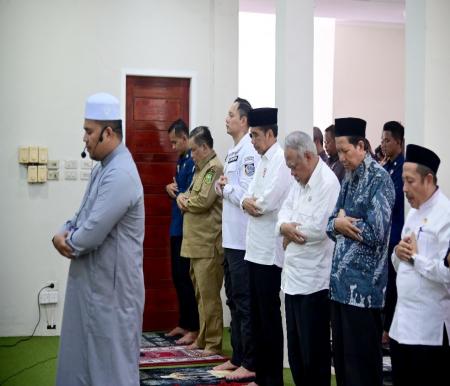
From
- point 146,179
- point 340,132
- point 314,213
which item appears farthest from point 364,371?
point 146,179

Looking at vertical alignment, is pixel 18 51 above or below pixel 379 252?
above

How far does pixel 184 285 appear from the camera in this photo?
6594mm

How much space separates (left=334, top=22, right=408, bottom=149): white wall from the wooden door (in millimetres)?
3413

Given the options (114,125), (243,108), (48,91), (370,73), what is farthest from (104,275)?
(370,73)

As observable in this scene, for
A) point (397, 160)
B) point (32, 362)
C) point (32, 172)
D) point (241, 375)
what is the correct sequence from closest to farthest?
point (241, 375)
point (397, 160)
point (32, 362)
point (32, 172)

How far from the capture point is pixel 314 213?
14.0ft

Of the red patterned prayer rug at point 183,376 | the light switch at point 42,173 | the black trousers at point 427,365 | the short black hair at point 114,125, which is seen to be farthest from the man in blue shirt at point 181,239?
the black trousers at point 427,365

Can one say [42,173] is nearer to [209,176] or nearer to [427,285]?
[209,176]

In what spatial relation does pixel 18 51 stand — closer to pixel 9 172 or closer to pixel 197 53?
pixel 9 172

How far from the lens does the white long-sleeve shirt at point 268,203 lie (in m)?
4.75

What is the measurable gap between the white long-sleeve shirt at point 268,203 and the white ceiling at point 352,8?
3.48m

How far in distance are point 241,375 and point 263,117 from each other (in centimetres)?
171

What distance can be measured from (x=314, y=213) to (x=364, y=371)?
88 centimetres

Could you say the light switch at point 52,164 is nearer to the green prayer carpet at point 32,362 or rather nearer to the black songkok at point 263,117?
the green prayer carpet at point 32,362
